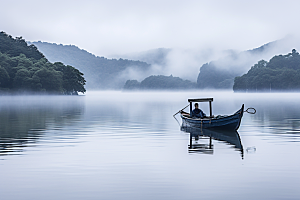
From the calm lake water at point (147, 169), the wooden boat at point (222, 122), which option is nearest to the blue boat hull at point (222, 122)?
the wooden boat at point (222, 122)

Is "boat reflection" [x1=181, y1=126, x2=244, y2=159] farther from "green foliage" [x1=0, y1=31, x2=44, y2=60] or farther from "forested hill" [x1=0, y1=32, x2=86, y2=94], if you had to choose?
"green foliage" [x1=0, y1=31, x2=44, y2=60]

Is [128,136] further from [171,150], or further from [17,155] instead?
[17,155]

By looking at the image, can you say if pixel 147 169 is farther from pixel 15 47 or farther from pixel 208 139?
pixel 15 47

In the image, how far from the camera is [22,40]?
196m

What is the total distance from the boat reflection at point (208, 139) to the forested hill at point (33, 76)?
121124 millimetres

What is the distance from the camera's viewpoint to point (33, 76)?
477 feet

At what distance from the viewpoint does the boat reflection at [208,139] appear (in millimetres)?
20881

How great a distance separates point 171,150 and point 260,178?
7.25 m

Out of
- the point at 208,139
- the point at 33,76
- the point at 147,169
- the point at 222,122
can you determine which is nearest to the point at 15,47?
the point at 33,76

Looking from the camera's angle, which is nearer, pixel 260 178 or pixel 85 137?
pixel 260 178

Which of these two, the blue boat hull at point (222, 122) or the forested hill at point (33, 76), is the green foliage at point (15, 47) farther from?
the blue boat hull at point (222, 122)

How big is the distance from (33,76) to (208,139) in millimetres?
128870

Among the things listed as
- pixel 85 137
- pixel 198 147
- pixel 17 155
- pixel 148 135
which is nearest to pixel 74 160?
pixel 17 155

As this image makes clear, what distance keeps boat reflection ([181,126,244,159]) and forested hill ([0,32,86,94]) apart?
12112 cm
